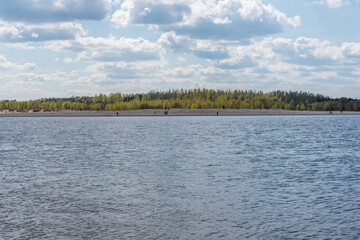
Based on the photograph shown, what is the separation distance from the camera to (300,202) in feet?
63.9

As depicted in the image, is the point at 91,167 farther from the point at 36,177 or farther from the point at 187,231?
the point at 187,231

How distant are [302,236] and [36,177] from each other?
63.0 feet

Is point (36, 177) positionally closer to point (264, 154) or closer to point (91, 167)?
point (91, 167)

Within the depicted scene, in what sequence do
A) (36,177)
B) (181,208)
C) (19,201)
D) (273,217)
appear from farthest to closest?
1. (36,177)
2. (19,201)
3. (181,208)
4. (273,217)

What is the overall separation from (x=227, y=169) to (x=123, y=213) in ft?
49.2

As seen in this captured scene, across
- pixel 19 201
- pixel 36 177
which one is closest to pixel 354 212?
pixel 19 201

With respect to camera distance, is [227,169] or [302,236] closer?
[302,236]

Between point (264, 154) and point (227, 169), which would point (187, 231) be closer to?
point (227, 169)

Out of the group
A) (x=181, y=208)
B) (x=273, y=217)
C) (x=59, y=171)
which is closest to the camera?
(x=273, y=217)

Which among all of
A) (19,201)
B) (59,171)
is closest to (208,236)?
(19,201)

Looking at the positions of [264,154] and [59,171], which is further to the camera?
[264,154]

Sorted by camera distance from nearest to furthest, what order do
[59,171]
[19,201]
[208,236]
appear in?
[208,236], [19,201], [59,171]

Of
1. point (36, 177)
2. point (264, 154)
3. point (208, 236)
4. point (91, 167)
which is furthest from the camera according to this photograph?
point (264, 154)

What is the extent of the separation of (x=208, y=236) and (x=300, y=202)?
24.1 ft
